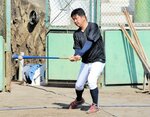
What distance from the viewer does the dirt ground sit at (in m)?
7.58

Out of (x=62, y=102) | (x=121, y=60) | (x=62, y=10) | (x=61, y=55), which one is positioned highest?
(x=62, y=10)

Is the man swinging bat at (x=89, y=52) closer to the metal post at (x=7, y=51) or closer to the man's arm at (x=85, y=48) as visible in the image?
the man's arm at (x=85, y=48)

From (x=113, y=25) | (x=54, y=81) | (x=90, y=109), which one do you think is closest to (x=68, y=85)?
(x=54, y=81)

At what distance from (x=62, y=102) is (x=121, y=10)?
400 cm

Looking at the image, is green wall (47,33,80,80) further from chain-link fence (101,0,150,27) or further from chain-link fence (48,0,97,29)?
chain-link fence (101,0,150,27)

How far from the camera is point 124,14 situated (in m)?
11.1

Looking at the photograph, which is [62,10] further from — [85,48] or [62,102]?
[85,48]

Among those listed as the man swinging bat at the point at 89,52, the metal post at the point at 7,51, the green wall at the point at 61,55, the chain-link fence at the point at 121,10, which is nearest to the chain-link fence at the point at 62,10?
the green wall at the point at 61,55

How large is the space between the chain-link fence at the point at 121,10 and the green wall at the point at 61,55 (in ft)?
3.75

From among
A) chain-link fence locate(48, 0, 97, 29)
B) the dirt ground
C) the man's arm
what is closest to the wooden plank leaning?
the dirt ground

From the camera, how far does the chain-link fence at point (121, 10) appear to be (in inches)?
463

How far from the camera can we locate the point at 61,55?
36.8 ft

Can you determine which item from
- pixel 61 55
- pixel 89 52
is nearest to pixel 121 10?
pixel 61 55

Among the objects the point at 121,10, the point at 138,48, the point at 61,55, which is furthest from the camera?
the point at 121,10
